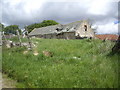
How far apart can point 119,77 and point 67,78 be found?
1.62m

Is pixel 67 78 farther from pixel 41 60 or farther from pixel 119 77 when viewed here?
pixel 41 60

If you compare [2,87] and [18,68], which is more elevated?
[18,68]

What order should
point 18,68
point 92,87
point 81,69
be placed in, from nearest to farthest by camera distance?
point 92,87
point 81,69
point 18,68

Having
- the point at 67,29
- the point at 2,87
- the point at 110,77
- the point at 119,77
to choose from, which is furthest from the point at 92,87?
the point at 67,29

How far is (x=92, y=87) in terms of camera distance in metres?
4.04

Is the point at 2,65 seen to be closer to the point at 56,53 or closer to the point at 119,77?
the point at 56,53

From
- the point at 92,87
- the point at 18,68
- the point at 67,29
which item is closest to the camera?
the point at 92,87

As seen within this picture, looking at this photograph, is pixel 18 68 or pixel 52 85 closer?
pixel 52 85

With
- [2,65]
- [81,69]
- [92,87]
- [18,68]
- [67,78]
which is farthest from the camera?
[2,65]

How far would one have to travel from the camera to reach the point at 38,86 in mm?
4387

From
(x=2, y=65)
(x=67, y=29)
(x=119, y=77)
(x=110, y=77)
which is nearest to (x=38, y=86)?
(x=110, y=77)

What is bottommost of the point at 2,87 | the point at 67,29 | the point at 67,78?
the point at 2,87

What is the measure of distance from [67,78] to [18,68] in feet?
8.02

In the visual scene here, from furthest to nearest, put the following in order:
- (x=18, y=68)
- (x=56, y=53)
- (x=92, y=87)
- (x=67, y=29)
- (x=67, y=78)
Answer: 1. (x=67, y=29)
2. (x=56, y=53)
3. (x=18, y=68)
4. (x=67, y=78)
5. (x=92, y=87)
